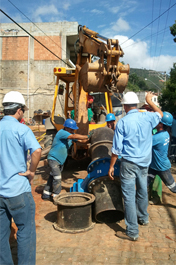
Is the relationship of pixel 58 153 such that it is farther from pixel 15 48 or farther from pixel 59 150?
pixel 15 48

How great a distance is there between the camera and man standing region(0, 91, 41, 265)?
2.55 meters

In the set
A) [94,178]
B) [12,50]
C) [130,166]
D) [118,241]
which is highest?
[12,50]

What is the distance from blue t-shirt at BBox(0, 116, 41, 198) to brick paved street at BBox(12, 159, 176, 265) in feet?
4.09

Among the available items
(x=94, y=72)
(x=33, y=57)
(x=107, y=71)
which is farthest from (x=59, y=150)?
(x=33, y=57)

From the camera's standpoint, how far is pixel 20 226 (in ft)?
8.59

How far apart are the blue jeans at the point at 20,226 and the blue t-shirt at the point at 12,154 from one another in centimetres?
9

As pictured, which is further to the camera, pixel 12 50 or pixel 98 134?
pixel 12 50

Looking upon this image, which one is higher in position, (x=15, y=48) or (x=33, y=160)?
(x=15, y=48)

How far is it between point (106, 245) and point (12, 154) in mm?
2048

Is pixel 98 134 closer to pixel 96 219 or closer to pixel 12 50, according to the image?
pixel 96 219

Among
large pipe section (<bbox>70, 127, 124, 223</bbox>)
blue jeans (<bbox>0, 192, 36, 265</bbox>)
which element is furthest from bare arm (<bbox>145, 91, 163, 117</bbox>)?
blue jeans (<bbox>0, 192, 36, 265</bbox>)

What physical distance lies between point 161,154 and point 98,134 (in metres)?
1.52

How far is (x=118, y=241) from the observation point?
145 inches

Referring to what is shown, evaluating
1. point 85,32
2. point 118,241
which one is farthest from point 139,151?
point 85,32
